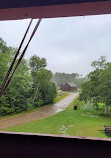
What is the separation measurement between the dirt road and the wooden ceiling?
5.11ft

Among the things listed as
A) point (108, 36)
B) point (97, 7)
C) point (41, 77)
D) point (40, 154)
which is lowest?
point (40, 154)

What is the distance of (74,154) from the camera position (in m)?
0.47

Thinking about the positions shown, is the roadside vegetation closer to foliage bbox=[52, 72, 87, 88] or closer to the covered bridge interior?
foliage bbox=[52, 72, 87, 88]

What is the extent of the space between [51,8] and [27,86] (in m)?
1.74

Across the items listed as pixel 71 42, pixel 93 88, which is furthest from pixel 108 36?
pixel 93 88

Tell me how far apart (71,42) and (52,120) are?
1.42m

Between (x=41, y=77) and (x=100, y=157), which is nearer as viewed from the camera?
(x=100, y=157)

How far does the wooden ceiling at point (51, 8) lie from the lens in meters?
0.44

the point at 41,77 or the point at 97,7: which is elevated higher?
the point at 97,7

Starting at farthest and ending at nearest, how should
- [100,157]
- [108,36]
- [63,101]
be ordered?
[63,101] < [108,36] < [100,157]

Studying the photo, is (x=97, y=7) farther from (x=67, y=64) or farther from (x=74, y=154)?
(x=67, y=64)

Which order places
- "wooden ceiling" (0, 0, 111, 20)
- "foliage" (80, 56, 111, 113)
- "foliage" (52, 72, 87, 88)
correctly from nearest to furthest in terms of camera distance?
"wooden ceiling" (0, 0, 111, 20) → "foliage" (52, 72, 87, 88) → "foliage" (80, 56, 111, 113)

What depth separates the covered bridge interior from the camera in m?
0.46

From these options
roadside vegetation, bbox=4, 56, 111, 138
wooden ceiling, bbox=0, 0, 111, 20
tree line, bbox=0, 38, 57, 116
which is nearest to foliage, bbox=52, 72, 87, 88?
tree line, bbox=0, 38, 57, 116
